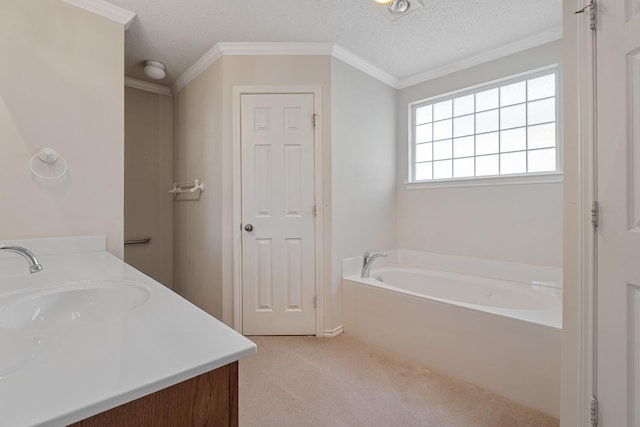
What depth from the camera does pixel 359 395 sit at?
1.63 metres

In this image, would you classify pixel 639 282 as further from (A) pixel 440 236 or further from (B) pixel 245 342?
(A) pixel 440 236

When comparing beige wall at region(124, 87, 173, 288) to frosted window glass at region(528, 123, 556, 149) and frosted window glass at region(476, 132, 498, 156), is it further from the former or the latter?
frosted window glass at region(528, 123, 556, 149)

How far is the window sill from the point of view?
2.15 m

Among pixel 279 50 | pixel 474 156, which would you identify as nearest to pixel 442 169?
pixel 474 156

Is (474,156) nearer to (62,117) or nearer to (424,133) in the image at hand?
(424,133)

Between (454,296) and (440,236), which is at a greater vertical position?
(440,236)

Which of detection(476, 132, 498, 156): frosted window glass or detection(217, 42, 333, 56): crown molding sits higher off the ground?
detection(217, 42, 333, 56): crown molding

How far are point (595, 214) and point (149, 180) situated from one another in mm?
3304

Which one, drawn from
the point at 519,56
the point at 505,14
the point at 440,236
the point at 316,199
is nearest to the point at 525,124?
the point at 519,56

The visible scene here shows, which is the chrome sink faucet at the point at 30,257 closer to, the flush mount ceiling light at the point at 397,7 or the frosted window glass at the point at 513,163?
the flush mount ceiling light at the point at 397,7

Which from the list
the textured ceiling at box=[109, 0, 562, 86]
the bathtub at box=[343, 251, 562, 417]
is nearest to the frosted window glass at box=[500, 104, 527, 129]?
the textured ceiling at box=[109, 0, 562, 86]

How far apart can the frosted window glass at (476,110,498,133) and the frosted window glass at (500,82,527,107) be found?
10 cm

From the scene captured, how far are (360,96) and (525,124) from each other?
1314mm

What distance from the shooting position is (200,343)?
0.56 m
